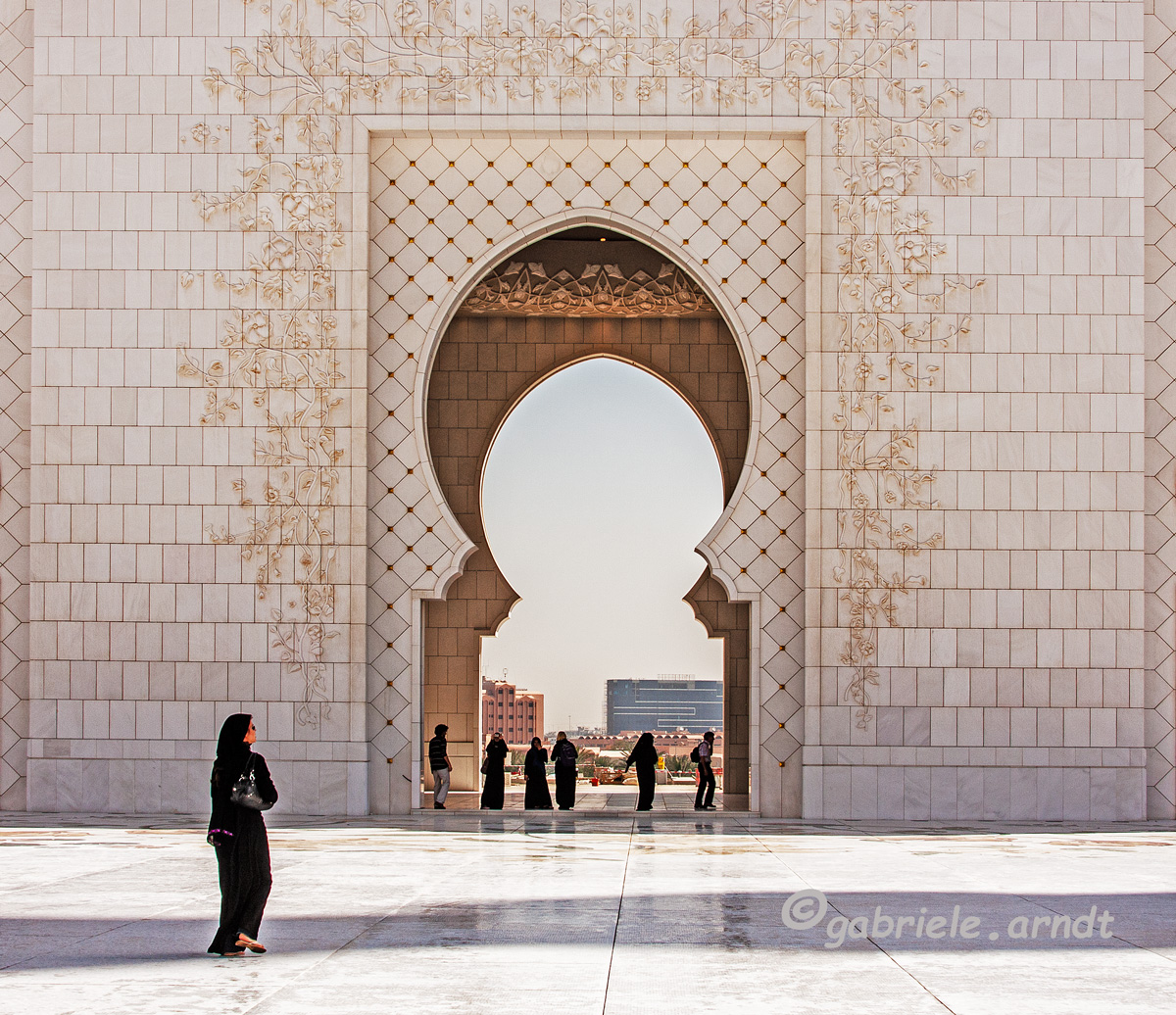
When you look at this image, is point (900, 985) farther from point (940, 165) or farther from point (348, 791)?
point (940, 165)

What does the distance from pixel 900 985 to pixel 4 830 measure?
7.47 metres

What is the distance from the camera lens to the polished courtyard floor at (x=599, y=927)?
4359 millimetres

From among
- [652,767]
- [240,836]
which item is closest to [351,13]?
[652,767]

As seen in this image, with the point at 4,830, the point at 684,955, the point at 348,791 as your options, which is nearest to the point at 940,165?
the point at 348,791

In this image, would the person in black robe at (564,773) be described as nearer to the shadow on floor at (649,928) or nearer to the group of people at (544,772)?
the group of people at (544,772)

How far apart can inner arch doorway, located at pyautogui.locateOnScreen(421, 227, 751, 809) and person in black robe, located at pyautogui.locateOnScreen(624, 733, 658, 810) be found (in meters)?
2.15

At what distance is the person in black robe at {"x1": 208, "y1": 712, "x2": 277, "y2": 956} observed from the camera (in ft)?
16.4

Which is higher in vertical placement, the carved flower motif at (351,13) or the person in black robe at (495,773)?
the carved flower motif at (351,13)

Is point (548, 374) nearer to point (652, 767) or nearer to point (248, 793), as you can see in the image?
point (652, 767)

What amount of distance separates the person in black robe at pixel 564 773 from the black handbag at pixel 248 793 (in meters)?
8.92

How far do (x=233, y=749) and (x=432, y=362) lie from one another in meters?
6.79

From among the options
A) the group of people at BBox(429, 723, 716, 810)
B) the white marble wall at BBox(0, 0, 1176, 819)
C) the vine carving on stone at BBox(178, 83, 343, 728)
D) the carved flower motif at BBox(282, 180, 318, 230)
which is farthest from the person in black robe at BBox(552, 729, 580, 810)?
the carved flower motif at BBox(282, 180, 318, 230)

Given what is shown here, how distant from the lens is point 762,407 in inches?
456

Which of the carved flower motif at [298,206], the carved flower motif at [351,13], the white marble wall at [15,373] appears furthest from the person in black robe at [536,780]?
the carved flower motif at [351,13]
